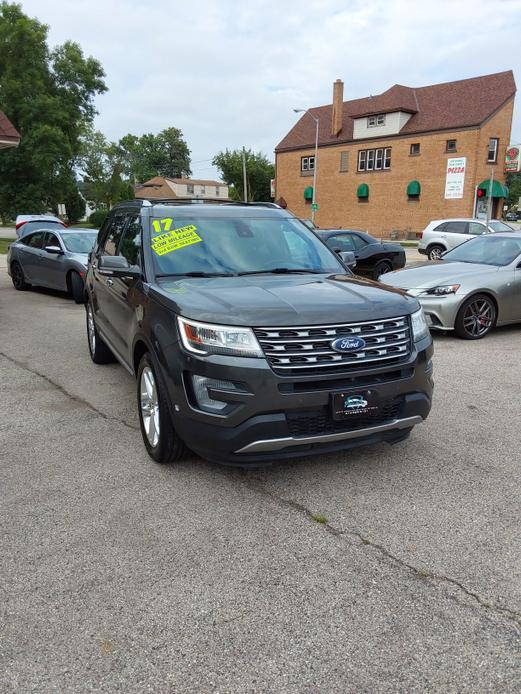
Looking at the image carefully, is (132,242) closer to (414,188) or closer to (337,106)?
(414,188)

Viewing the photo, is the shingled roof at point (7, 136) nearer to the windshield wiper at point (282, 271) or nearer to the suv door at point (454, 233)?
the windshield wiper at point (282, 271)

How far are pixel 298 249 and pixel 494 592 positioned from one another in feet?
10.0

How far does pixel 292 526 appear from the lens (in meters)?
3.23

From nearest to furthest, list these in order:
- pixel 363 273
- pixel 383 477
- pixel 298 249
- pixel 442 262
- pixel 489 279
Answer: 1. pixel 383 477
2. pixel 298 249
3. pixel 489 279
4. pixel 442 262
5. pixel 363 273

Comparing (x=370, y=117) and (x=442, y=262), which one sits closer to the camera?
(x=442, y=262)

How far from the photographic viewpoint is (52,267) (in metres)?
12.0

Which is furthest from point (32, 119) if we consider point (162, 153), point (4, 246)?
Result: point (162, 153)

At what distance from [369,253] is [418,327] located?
11.3m

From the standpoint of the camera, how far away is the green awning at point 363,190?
4784 centimetres

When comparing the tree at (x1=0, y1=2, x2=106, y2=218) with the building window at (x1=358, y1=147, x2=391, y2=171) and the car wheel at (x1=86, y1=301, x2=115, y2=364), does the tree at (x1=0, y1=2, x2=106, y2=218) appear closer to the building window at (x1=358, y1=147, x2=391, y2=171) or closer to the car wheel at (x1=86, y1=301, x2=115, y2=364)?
the building window at (x1=358, y1=147, x2=391, y2=171)

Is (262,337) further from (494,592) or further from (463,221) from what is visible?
(463,221)

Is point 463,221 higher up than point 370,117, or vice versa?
point 370,117

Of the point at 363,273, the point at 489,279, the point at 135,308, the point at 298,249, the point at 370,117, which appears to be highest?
the point at 370,117

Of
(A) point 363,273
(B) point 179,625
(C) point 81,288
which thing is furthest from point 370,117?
(B) point 179,625
